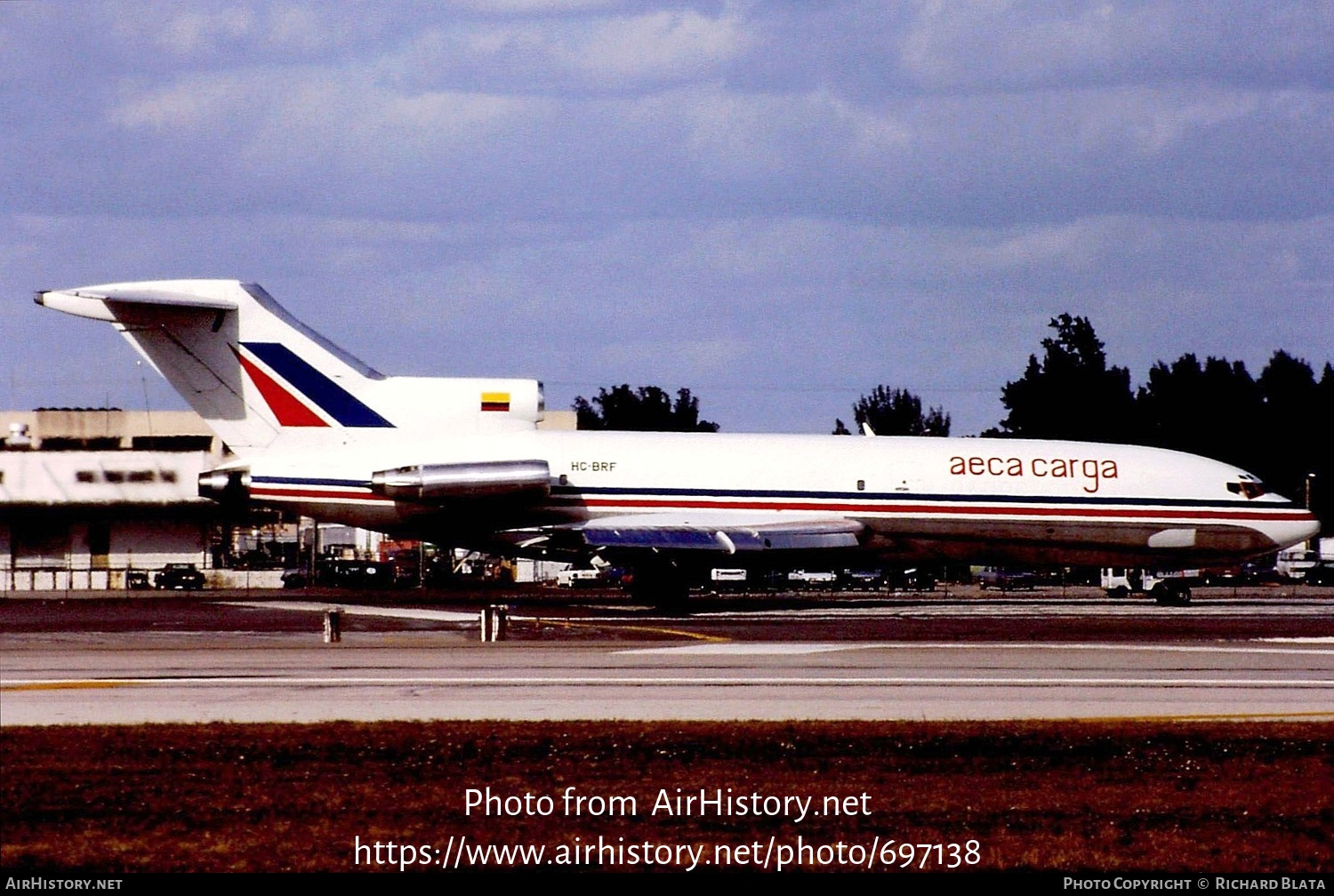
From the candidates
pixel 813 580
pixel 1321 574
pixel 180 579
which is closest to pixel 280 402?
pixel 180 579

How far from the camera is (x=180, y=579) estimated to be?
5684 centimetres

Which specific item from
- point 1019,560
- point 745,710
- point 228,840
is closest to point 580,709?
point 745,710

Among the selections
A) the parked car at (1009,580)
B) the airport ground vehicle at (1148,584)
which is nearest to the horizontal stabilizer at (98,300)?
the airport ground vehicle at (1148,584)

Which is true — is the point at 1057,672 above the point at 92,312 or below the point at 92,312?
below

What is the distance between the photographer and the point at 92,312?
4022 cm

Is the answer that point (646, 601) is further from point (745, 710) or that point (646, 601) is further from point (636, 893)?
point (636, 893)

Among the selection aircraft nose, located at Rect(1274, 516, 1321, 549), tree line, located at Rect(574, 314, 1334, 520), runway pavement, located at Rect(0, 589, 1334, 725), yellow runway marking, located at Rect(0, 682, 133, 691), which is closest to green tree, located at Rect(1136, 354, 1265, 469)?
tree line, located at Rect(574, 314, 1334, 520)

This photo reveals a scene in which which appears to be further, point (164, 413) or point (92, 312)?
point (164, 413)

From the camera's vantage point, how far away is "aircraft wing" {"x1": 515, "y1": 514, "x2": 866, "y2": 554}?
38250 millimetres

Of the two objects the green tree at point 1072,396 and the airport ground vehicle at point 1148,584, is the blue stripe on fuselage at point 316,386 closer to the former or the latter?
the airport ground vehicle at point 1148,584

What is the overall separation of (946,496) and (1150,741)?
90.1 feet

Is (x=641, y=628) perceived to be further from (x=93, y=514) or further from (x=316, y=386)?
(x=93, y=514)

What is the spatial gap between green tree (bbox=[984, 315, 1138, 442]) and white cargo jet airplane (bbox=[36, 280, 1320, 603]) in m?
62.3

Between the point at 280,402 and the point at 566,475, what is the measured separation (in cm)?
733
